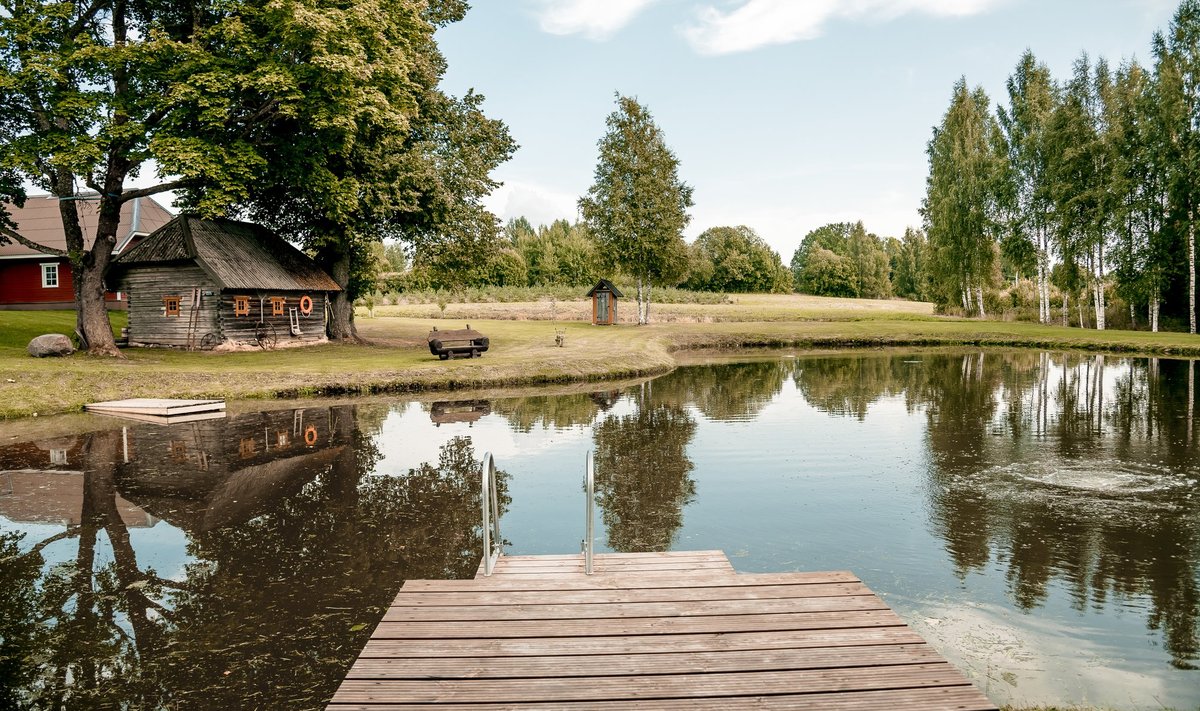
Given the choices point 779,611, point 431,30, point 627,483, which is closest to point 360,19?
point 431,30

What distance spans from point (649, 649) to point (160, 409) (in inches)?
740

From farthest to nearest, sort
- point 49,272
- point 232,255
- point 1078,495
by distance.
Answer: point 49,272 < point 232,255 < point 1078,495

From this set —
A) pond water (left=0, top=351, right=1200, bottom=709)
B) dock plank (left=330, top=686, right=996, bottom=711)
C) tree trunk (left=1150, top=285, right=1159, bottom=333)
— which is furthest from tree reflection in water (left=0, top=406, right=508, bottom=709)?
tree trunk (left=1150, top=285, right=1159, bottom=333)

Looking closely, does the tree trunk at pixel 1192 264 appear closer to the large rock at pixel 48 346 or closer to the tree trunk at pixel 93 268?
the tree trunk at pixel 93 268

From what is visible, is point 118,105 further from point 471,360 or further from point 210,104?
point 471,360

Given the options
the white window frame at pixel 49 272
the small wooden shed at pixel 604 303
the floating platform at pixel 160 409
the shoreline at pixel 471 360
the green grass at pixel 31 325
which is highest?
the white window frame at pixel 49 272

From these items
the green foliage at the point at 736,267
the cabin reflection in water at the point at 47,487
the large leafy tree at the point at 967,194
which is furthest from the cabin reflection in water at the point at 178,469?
the green foliage at the point at 736,267

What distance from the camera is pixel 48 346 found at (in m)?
26.4

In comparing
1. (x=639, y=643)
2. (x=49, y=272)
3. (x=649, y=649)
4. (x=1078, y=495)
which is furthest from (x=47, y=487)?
(x=49, y=272)

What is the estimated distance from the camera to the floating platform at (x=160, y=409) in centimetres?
1930

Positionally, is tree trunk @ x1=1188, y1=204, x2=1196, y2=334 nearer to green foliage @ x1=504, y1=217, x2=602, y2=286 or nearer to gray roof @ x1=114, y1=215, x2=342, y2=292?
gray roof @ x1=114, y1=215, x2=342, y2=292

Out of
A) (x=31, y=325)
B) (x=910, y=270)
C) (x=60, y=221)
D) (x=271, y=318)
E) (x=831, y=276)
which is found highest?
(x=910, y=270)

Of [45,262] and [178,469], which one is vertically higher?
[45,262]

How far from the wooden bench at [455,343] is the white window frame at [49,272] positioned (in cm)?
2719
